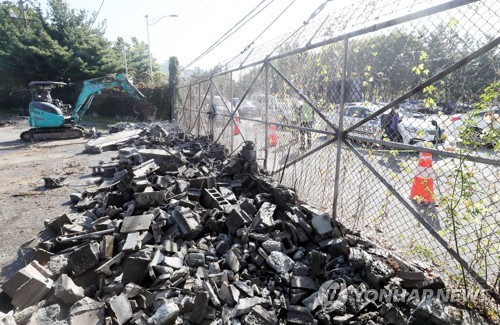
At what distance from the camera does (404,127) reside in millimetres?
3100

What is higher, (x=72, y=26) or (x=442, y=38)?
(x=72, y=26)

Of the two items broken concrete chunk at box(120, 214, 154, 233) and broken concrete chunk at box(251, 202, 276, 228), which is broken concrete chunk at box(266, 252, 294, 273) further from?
broken concrete chunk at box(120, 214, 154, 233)

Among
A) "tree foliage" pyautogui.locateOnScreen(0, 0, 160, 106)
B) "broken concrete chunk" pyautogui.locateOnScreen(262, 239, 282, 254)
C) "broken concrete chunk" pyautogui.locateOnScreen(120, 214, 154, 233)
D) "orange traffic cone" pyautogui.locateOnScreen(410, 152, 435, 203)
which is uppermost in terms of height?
"tree foliage" pyautogui.locateOnScreen(0, 0, 160, 106)

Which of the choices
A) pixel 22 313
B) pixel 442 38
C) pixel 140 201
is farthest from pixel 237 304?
pixel 442 38

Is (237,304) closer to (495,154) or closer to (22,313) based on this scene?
(22,313)

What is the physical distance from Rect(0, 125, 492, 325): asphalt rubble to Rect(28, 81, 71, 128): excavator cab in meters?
10.5

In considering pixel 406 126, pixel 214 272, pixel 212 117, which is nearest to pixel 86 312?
pixel 214 272

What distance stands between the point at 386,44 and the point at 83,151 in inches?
438

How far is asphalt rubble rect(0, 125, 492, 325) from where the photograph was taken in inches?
94.3

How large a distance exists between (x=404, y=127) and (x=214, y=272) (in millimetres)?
2790

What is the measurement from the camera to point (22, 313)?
2398 millimetres

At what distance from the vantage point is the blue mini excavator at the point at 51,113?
12120mm

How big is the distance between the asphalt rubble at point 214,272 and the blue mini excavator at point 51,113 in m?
10.5

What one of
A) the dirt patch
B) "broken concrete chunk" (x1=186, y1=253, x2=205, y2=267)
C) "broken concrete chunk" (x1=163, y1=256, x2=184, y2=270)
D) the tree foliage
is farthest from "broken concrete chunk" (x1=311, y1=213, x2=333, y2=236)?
the tree foliage
